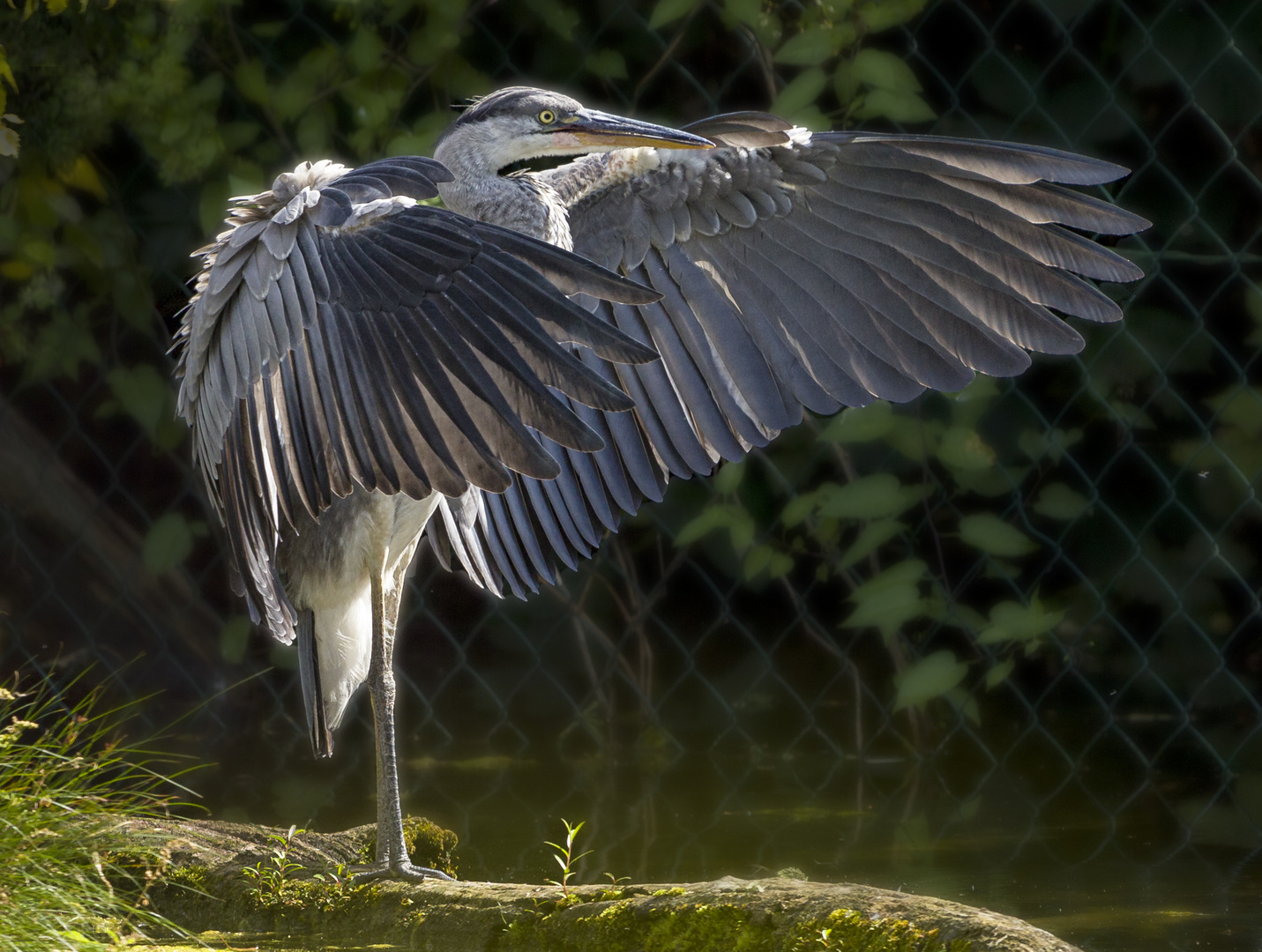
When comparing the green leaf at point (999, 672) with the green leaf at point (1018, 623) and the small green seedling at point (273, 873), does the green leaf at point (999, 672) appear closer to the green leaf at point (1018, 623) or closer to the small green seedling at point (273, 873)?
the green leaf at point (1018, 623)

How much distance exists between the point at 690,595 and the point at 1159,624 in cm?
79

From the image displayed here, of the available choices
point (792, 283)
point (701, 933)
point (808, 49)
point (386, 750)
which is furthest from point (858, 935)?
point (808, 49)

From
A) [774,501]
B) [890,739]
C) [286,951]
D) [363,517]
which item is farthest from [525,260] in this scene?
[890,739]

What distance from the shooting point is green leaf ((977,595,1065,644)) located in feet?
7.84

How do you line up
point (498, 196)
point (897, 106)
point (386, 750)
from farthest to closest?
point (897, 106), point (498, 196), point (386, 750)

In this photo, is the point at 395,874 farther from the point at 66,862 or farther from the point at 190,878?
the point at 66,862

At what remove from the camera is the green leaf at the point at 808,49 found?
2377 mm

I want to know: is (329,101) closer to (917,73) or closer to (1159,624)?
(917,73)

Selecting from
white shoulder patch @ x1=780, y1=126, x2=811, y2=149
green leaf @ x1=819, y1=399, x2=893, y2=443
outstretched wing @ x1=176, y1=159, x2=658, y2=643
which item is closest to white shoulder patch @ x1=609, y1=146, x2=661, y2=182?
white shoulder patch @ x1=780, y1=126, x2=811, y2=149

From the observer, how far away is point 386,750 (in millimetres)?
1659

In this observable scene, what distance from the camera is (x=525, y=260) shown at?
124cm

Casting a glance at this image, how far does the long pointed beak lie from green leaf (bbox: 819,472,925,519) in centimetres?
80

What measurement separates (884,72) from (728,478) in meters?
0.67

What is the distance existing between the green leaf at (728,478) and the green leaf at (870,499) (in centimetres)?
15
